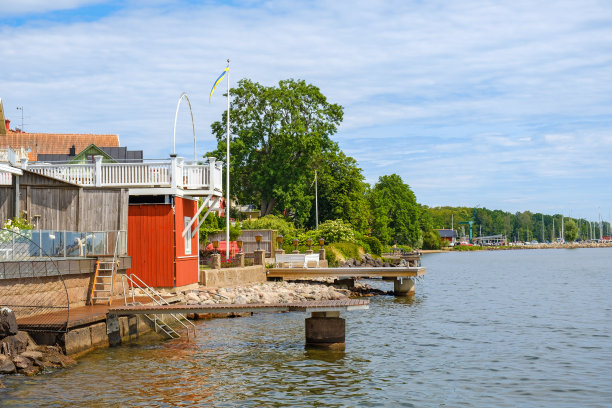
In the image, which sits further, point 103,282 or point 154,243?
point 154,243

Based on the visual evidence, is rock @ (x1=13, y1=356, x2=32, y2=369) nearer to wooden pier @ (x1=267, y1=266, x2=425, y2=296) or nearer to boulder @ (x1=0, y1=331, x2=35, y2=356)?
boulder @ (x1=0, y1=331, x2=35, y2=356)

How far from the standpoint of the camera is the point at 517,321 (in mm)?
30062

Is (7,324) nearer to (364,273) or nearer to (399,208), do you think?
(364,273)

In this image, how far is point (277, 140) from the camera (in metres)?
65.0

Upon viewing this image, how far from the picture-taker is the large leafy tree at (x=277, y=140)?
64500 mm

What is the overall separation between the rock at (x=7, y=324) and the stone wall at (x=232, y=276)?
14.9 meters

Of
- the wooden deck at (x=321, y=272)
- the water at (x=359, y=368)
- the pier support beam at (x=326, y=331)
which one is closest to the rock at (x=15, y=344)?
the water at (x=359, y=368)

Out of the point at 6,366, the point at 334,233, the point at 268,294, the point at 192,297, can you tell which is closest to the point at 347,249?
the point at 334,233

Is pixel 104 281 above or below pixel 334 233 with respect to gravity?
below

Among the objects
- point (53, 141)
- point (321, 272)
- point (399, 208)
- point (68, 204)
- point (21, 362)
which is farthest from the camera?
point (399, 208)

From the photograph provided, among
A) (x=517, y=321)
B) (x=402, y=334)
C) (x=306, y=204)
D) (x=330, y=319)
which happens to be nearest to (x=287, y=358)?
(x=330, y=319)

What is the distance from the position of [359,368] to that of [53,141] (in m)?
61.1

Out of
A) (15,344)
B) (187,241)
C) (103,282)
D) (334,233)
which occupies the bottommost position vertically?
(15,344)

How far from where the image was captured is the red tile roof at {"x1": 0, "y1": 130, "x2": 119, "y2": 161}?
70500mm
